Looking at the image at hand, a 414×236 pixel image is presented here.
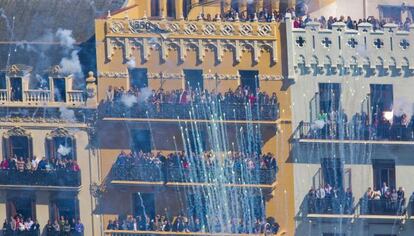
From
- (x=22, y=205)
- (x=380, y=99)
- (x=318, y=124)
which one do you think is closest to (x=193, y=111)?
(x=318, y=124)

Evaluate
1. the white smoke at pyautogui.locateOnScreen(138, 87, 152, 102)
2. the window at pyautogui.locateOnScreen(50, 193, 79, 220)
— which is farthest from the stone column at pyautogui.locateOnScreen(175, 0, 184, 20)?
the window at pyautogui.locateOnScreen(50, 193, 79, 220)

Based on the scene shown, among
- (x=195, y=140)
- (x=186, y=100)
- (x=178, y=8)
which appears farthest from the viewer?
(x=178, y=8)

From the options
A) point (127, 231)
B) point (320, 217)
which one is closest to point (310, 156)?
point (320, 217)

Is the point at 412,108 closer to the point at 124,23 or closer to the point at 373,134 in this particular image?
the point at 373,134

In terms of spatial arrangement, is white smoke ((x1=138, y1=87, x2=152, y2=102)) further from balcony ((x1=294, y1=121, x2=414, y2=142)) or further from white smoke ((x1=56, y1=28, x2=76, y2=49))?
balcony ((x1=294, y1=121, x2=414, y2=142))

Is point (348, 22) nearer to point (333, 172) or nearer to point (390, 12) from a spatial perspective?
point (390, 12)
